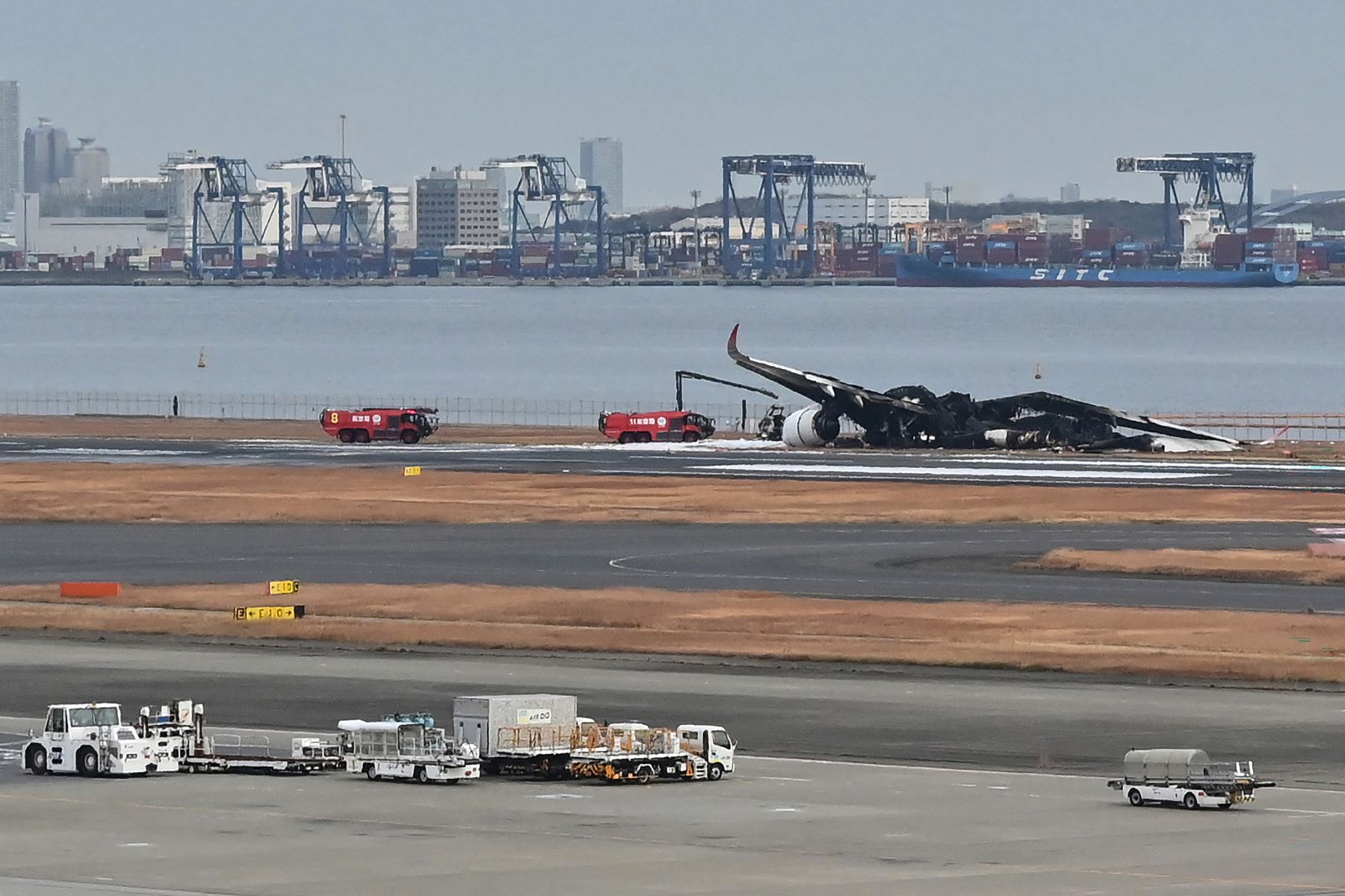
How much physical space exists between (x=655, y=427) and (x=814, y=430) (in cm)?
1069

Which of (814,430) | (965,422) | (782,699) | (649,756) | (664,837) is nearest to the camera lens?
(664,837)

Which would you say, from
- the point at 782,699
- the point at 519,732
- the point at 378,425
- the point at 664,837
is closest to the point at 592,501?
the point at 378,425

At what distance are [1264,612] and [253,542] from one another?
39749 millimetres

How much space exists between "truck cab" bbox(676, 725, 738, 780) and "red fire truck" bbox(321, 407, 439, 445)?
10266 centimetres

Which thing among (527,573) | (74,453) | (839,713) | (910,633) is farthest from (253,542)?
(74,453)

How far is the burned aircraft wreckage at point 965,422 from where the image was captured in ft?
436

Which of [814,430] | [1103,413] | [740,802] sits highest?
[1103,413]

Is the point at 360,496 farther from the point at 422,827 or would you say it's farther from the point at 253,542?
the point at 422,827

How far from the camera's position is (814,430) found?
139000 millimetres

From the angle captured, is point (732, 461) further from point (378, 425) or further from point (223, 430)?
point (223, 430)

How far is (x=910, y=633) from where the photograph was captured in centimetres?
6188

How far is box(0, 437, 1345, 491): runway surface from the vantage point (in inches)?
4444

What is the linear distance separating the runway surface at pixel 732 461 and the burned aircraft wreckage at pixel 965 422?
185cm

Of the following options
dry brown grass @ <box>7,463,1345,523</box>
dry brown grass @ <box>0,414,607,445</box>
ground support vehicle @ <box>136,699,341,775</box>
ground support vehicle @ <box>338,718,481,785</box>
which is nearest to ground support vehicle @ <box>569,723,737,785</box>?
ground support vehicle @ <box>338,718,481,785</box>
